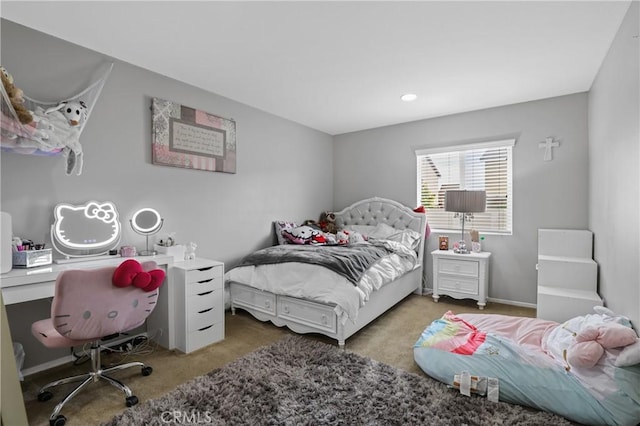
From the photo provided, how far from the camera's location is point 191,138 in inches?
123

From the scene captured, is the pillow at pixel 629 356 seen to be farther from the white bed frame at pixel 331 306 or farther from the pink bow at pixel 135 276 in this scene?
the pink bow at pixel 135 276

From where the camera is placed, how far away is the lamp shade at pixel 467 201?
3623 millimetres

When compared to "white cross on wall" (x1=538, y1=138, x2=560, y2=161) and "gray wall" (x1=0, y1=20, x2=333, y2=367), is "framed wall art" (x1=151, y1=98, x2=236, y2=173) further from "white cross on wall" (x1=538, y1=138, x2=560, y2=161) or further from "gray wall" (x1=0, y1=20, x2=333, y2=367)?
"white cross on wall" (x1=538, y1=138, x2=560, y2=161)

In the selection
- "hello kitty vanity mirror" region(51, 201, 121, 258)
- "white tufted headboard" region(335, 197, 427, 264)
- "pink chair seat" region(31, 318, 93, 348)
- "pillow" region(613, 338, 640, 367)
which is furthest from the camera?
"white tufted headboard" region(335, 197, 427, 264)

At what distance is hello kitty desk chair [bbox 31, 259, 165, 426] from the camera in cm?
163

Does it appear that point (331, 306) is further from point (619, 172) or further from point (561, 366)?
point (619, 172)

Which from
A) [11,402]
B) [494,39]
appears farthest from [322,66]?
[11,402]

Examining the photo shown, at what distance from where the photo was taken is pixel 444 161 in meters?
4.25

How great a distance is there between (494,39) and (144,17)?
2474 millimetres

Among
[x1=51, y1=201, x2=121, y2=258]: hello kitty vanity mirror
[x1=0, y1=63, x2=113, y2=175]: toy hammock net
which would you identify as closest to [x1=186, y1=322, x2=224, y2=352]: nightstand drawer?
[x1=51, y1=201, x2=121, y2=258]: hello kitty vanity mirror

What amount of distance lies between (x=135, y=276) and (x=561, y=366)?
8.49ft

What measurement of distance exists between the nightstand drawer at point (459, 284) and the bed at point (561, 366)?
1268 mm

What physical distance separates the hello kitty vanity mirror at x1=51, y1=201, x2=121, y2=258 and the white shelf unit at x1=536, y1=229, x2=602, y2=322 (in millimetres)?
3777

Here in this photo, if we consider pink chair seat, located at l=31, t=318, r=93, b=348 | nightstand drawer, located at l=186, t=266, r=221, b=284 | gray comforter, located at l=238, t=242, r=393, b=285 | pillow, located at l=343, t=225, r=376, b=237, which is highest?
pillow, located at l=343, t=225, r=376, b=237
